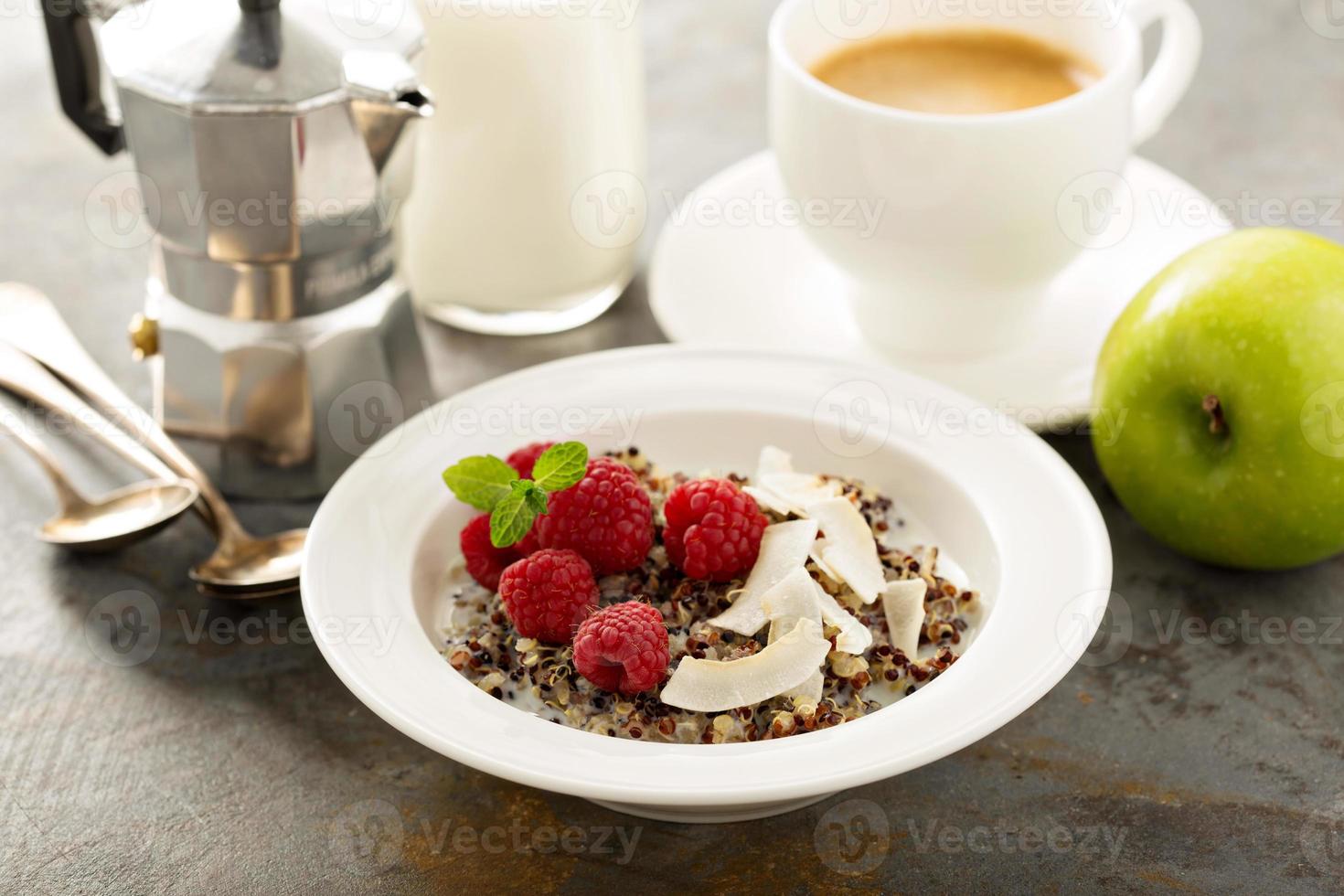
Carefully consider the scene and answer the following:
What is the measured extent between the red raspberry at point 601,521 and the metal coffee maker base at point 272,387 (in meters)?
0.29

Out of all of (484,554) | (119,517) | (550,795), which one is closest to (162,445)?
(119,517)

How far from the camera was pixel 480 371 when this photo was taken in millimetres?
1217

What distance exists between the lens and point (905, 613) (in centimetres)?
87

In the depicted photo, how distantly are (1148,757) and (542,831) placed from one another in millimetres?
385

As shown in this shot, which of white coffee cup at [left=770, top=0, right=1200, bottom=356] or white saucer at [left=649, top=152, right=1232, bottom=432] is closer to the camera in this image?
white coffee cup at [left=770, top=0, right=1200, bottom=356]

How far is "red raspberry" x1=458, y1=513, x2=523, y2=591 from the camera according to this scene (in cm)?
90

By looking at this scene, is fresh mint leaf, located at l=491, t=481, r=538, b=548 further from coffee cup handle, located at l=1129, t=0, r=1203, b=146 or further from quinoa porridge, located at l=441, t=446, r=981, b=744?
coffee cup handle, located at l=1129, t=0, r=1203, b=146

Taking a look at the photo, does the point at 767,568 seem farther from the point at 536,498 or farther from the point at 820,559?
the point at 536,498

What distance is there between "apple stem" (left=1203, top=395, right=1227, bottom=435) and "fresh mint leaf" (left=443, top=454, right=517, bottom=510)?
0.48 meters

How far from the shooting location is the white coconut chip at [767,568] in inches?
33.1

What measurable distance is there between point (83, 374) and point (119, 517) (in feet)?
0.48

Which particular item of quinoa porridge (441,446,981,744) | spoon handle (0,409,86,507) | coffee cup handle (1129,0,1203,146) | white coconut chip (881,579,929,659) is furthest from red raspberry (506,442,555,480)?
coffee cup handle (1129,0,1203,146)

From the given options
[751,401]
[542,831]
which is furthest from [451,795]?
[751,401]

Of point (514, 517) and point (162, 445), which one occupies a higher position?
point (514, 517)
